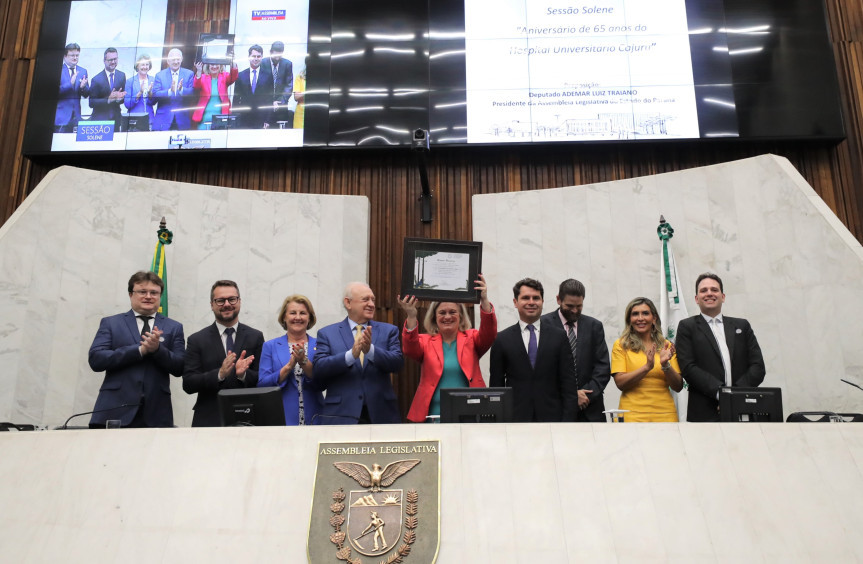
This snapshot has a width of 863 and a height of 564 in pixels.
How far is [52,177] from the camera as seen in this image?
5.40m

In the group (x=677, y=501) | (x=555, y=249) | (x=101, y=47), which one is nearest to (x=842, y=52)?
(x=555, y=249)

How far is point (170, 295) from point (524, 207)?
8.68 feet

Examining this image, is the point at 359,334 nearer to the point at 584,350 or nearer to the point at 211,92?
the point at 584,350

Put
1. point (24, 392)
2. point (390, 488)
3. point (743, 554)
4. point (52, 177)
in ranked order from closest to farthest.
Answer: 1. point (743, 554)
2. point (390, 488)
3. point (24, 392)
4. point (52, 177)

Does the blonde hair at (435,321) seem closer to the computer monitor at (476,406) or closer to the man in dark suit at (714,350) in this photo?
the computer monitor at (476,406)

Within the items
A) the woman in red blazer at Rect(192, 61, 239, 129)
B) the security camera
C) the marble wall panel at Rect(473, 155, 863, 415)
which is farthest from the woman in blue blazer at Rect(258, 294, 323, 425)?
the woman in red blazer at Rect(192, 61, 239, 129)

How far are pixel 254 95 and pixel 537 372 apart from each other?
13.1ft

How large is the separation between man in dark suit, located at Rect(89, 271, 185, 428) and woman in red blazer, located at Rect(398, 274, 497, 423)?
1.14m

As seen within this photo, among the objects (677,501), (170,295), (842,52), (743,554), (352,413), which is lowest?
(743,554)

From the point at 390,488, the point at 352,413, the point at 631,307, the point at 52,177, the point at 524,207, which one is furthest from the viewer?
the point at 524,207

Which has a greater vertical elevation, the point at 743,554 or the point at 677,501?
the point at 677,501

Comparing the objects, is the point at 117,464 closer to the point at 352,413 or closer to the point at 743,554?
the point at 352,413

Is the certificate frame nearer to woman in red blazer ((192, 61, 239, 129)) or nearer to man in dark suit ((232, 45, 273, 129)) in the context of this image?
man in dark suit ((232, 45, 273, 129))

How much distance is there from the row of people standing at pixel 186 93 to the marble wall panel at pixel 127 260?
934 millimetres
